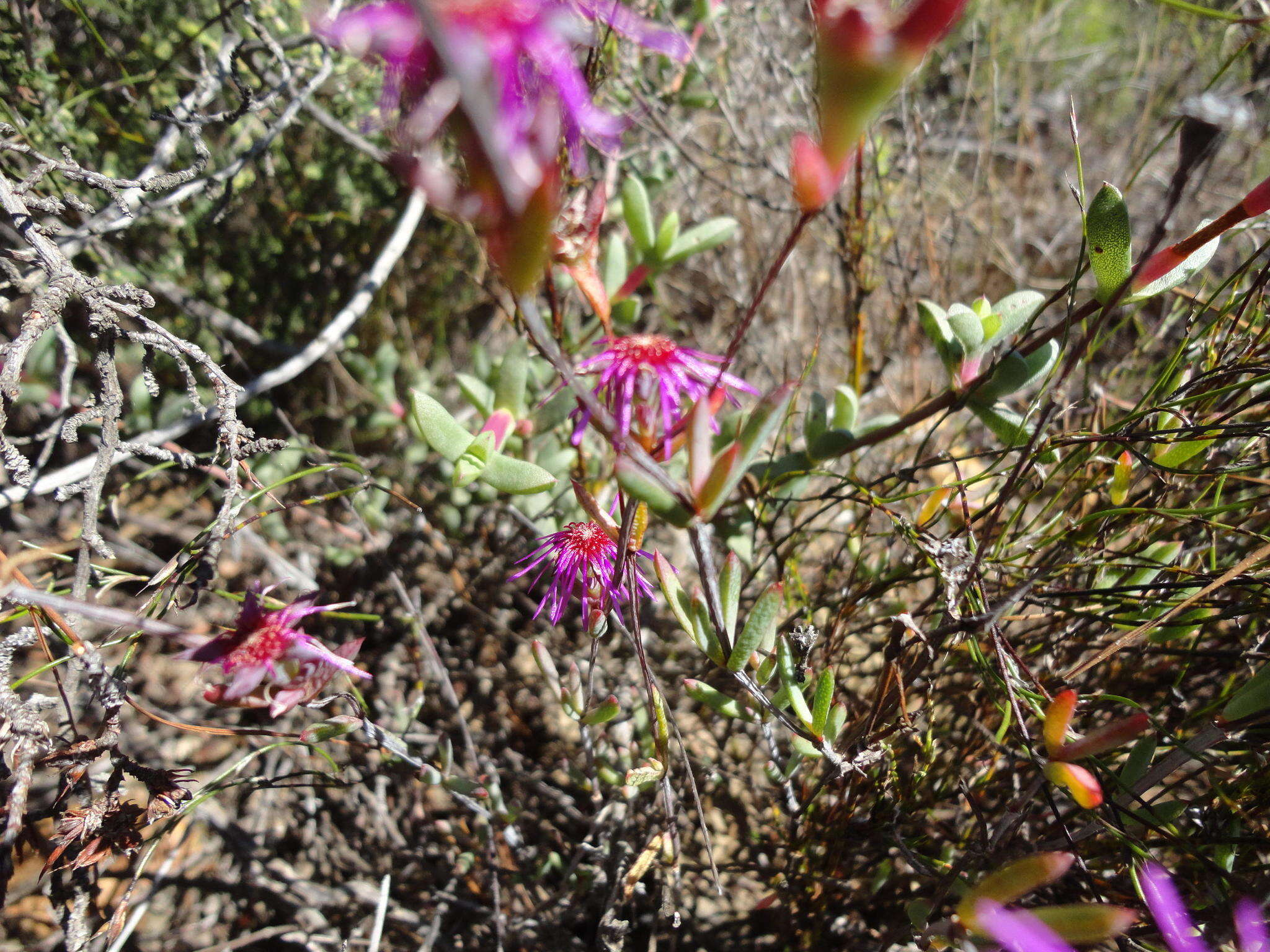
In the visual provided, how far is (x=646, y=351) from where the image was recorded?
70cm

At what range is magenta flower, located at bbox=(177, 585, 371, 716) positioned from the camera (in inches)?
23.6

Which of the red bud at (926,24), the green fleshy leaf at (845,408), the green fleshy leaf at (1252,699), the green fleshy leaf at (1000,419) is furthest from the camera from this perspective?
the green fleshy leaf at (845,408)

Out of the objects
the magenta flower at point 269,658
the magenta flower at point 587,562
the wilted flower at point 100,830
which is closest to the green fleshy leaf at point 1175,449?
the magenta flower at point 587,562

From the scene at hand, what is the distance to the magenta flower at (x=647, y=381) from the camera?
2.21 ft

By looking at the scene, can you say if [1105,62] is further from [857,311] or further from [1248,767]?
[1248,767]

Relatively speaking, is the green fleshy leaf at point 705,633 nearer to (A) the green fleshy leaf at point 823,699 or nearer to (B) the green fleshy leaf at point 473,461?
(A) the green fleshy leaf at point 823,699

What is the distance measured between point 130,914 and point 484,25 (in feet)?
3.57

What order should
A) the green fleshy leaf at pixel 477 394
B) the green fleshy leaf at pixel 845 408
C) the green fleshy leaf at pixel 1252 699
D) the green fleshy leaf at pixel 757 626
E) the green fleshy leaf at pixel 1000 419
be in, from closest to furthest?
the green fleshy leaf at pixel 1252 699 → the green fleshy leaf at pixel 757 626 → the green fleshy leaf at pixel 1000 419 → the green fleshy leaf at pixel 845 408 → the green fleshy leaf at pixel 477 394

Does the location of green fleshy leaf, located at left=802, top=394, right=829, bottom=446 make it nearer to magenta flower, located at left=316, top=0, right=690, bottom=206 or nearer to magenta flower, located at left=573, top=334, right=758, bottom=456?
magenta flower, located at left=573, top=334, right=758, bottom=456

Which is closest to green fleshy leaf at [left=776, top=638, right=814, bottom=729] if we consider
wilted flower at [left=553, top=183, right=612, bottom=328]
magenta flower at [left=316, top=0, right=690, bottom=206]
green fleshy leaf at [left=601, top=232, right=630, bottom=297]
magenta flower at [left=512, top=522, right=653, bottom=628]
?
magenta flower at [left=512, top=522, right=653, bottom=628]

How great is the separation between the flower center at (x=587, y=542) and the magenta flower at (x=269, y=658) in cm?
24

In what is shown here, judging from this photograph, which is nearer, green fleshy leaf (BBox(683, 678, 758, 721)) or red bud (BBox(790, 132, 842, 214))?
red bud (BBox(790, 132, 842, 214))

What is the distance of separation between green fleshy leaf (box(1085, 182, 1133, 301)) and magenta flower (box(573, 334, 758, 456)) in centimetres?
30

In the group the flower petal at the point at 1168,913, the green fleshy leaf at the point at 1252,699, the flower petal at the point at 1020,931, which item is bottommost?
the flower petal at the point at 1020,931
